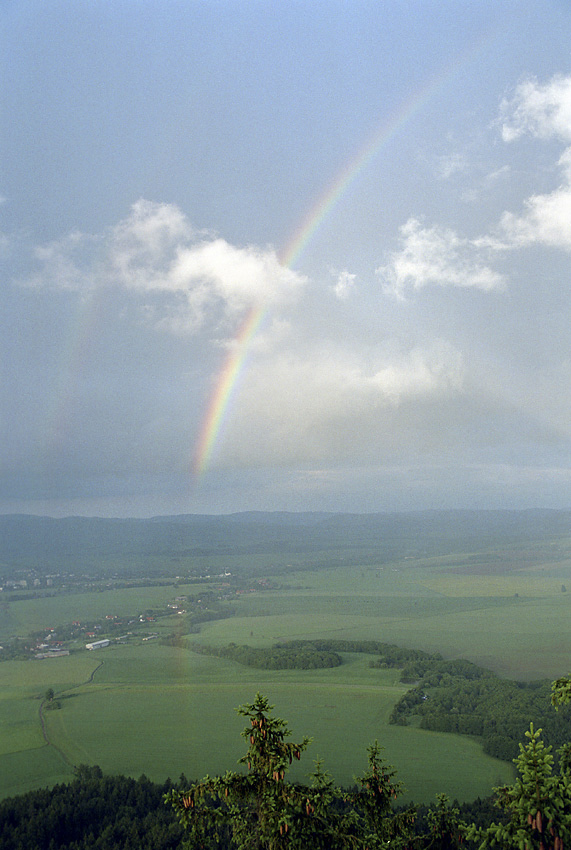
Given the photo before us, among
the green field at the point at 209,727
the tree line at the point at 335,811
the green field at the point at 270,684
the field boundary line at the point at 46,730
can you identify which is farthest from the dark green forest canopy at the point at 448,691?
the tree line at the point at 335,811

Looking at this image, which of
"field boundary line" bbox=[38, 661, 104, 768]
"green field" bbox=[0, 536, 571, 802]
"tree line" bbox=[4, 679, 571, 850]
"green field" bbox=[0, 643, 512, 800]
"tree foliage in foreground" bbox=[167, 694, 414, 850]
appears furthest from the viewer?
"field boundary line" bbox=[38, 661, 104, 768]

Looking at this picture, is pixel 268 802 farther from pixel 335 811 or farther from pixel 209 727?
pixel 209 727

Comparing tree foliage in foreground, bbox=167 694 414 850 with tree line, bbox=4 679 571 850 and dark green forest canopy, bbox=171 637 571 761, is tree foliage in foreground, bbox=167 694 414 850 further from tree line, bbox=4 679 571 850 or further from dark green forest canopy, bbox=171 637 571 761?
dark green forest canopy, bbox=171 637 571 761

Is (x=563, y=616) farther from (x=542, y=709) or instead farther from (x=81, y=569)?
(x=81, y=569)

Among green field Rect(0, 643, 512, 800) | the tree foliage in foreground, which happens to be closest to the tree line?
the tree foliage in foreground

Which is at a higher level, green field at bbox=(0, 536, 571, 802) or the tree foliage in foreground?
the tree foliage in foreground

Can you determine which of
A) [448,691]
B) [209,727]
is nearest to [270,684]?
[209,727]

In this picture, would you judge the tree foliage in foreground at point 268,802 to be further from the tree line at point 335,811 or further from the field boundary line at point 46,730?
the field boundary line at point 46,730

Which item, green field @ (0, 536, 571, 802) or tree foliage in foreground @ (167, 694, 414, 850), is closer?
tree foliage in foreground @ (167, 694, 414, 850)

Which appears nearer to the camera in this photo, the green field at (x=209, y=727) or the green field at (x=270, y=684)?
the green field at (x=209, y=727)

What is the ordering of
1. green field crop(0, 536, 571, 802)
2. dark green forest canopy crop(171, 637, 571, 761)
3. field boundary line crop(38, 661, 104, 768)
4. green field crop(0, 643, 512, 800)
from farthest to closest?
1. dark green forest canopy crop(171, 637, 571, 761)
2. field boundary line crop(38, 661, 104, 768)
3. green field crop(0, 536, 571, 802)
4. green field crop(0, 643, 512, 800)
